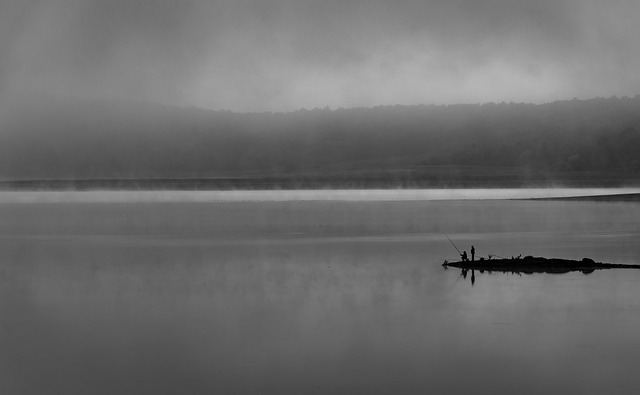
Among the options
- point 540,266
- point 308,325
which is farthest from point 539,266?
point 308,325

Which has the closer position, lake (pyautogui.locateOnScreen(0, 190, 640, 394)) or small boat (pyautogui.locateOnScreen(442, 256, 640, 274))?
lake (pyautogui.locateOnScreen(0, 190, 640, 394))

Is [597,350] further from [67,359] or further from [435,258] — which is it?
[435,258]

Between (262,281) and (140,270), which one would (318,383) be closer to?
(262,281)

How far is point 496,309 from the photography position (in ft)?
61.5

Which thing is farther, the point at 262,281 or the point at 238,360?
the point at 262,281

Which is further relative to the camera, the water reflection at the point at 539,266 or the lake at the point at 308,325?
the water reflection at the point at 539,266

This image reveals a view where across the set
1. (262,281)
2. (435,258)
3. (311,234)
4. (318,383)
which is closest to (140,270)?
(262,281)

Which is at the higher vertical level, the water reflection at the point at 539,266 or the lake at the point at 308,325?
the water reflection at the point at 539,266

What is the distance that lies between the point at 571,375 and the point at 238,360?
463cm

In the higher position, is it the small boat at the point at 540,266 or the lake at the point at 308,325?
the small boat at the point at 540,266

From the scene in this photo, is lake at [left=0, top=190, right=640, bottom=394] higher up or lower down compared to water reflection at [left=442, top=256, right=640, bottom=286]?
lower down

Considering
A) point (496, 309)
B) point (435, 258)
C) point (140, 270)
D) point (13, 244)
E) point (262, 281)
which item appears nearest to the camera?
point (496, 309)

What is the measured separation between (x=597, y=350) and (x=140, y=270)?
52.7ft

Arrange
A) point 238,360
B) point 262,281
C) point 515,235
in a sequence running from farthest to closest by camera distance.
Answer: point 515,235
point 262,281
point 238,360
